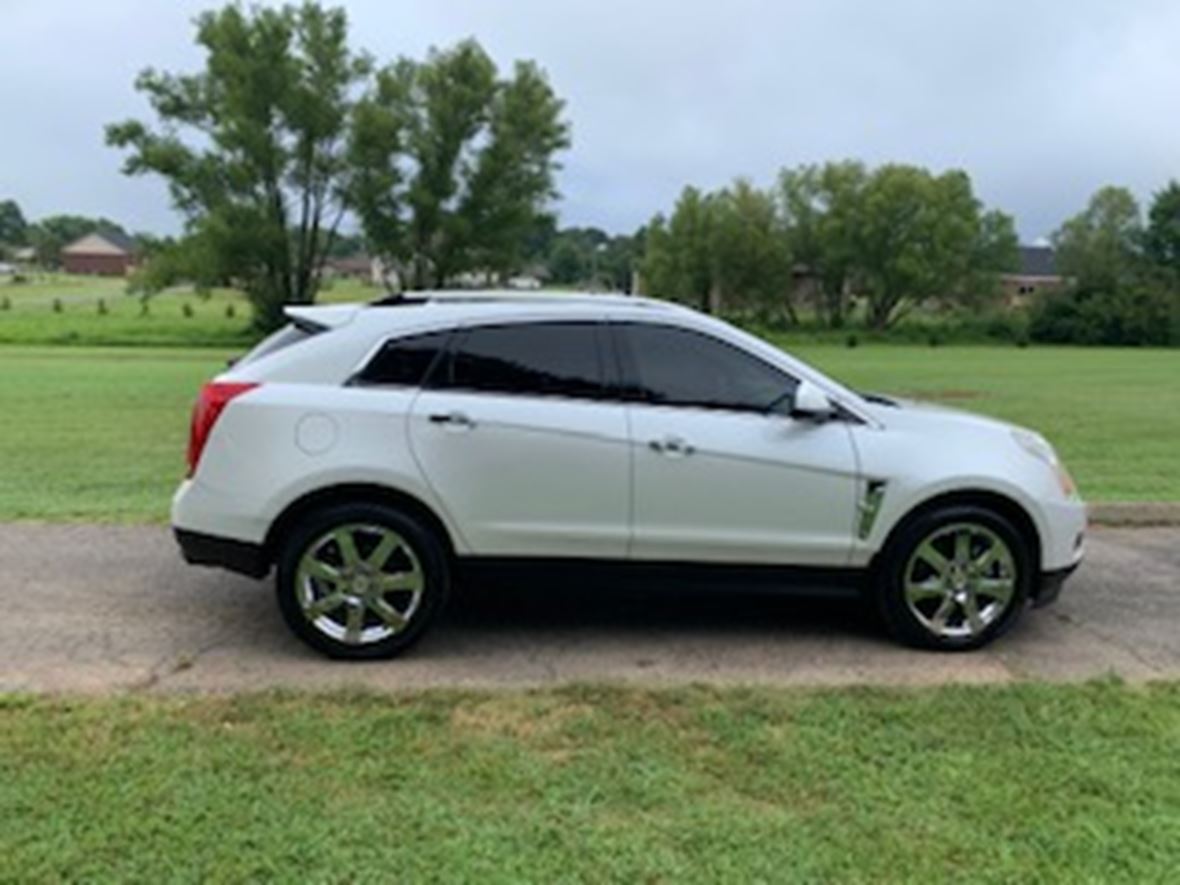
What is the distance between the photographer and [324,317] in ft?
16.9

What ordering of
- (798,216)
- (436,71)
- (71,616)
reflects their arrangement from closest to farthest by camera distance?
(71,616), (436,71), (798,216)

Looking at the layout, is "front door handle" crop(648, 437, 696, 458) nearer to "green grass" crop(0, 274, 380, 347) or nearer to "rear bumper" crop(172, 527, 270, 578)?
"rear bumper" crop(172, 527, 270, 578)

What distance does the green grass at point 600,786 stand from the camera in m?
3.16

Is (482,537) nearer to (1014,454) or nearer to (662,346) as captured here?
(662,346)

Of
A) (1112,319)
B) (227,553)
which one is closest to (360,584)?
(227,553)

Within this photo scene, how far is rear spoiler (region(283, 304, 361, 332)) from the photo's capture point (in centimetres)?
510

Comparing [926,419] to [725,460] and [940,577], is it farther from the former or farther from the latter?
[725,460]

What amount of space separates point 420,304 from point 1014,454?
118 inches

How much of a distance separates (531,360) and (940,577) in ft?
7.34

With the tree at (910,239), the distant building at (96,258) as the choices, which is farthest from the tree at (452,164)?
the distant building at (96,258)

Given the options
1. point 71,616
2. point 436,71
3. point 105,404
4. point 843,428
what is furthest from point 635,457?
point 436,71

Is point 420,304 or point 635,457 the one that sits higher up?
point 420,304

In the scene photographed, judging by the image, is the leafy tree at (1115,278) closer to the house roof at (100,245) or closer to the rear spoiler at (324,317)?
the rear spoiler at (324,317)

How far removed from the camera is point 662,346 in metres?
5.15
